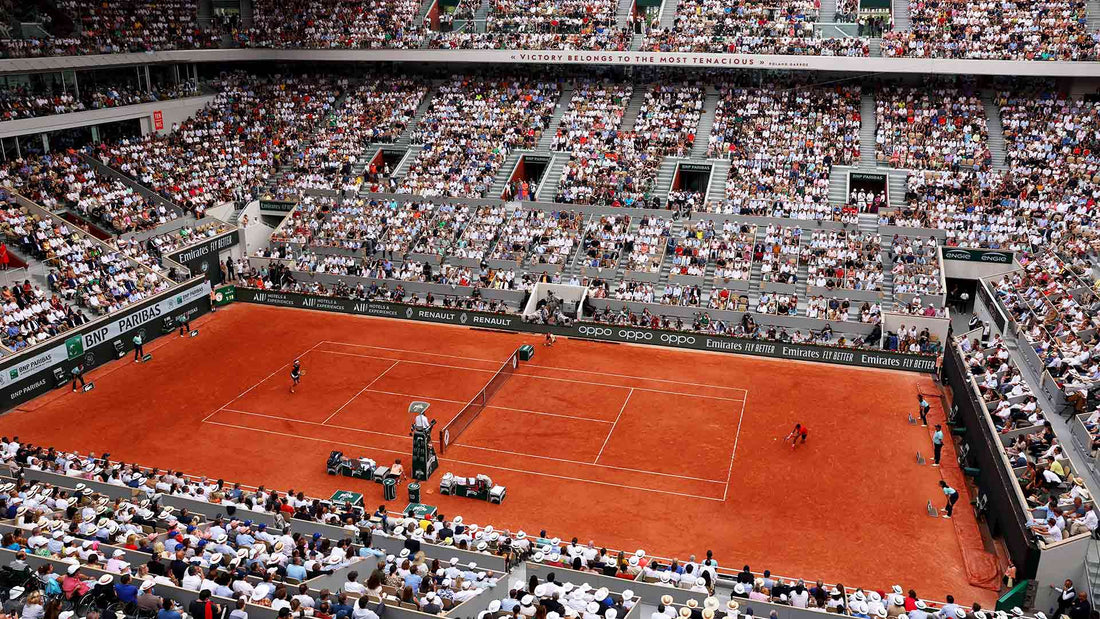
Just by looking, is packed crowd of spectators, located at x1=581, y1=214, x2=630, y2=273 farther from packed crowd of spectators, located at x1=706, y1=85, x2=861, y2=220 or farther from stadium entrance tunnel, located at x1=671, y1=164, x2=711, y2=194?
stadium entrance tunnel, located at x1=671, y1=164, x2=711, y2=194

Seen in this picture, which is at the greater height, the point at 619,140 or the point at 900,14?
the point at 900,14

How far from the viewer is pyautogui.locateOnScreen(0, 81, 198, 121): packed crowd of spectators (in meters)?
48.1

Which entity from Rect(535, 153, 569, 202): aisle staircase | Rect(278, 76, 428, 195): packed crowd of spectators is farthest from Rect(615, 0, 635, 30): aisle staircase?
Rect(278, 76, 428, 195): packed crowd of spectators

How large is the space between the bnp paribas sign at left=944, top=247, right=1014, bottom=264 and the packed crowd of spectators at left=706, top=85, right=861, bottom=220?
618 centimetres

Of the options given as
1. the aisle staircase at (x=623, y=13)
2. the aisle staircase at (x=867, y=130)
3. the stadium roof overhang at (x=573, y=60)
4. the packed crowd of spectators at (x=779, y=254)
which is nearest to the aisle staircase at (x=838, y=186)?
the aisle staircase at (x=867, y=130)

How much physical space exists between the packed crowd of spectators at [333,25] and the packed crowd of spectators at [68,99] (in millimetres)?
8364

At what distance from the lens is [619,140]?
5434cm

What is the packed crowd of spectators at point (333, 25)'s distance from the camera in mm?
61188

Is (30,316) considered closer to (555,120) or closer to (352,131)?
(352,131)

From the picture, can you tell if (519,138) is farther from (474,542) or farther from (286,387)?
(474,542)

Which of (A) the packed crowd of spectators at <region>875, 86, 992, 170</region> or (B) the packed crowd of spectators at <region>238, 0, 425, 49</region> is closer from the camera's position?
(A) the packed crowd of spectators at <region>875, 86, 992, 170</region>

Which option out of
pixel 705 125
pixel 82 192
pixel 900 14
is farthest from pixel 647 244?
pixel 82 192

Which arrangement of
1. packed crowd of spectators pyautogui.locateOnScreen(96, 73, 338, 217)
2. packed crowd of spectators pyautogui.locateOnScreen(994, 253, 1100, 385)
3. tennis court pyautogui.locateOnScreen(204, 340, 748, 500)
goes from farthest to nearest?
packed crowd of spectators pyautogui.locateOnScreen(96, 73, 338, 217) < packed crowd of spectators pyautogui.locateOnScreen(994, 253, 1100, 385) < tennis court pyautogui.locateOnScreen(204, 340, 748, 500)

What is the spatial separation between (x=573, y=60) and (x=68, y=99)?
29.8m
